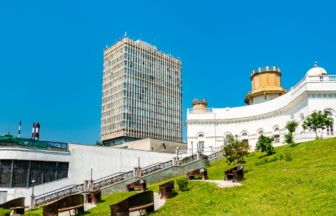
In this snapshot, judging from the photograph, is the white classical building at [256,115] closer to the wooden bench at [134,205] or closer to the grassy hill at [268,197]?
the grassy hill at [268,197]

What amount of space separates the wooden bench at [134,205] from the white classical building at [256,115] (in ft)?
95.6

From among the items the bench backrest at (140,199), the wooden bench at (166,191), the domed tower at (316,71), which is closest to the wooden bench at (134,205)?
the bench backrest at (140,199)

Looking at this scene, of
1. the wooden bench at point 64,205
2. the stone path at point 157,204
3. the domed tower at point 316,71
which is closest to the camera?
the wooden bench at point 64,205

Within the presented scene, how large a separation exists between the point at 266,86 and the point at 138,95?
5968 centimetres

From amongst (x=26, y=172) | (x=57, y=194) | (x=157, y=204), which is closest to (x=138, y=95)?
(x=26, y=172)

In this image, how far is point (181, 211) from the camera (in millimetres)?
15117

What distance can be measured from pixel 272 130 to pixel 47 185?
31.9 metres

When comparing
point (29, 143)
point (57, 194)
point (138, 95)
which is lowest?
point (57, 194)

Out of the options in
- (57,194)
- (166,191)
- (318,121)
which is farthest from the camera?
(318,121)

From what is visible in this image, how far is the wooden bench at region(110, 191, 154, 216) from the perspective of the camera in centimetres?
1415

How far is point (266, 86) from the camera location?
2082 inches

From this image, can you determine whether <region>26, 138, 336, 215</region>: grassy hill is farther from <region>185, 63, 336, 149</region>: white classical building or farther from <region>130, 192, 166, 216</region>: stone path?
<region>185, 63, 336, 149</region>: white classical building

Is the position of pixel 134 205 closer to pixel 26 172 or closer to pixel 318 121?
pixel 26 172

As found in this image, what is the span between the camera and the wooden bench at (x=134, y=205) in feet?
46.4
